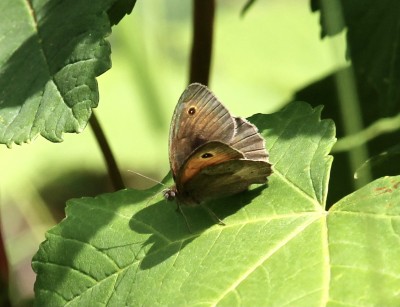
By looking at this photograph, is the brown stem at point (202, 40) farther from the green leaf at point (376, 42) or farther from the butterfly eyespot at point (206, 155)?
the butterfly eyespot at point (206, 155)

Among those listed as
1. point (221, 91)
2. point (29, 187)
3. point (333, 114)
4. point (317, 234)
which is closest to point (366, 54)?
point (333, 114)

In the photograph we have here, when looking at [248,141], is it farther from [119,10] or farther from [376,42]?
[376,42]

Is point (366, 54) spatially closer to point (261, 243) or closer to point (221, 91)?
point (261, 243)

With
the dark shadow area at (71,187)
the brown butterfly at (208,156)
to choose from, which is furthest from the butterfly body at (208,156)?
the dark shadow area at (71,187)

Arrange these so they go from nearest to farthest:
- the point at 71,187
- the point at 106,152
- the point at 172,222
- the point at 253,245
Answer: the point at 253,245
the point at 172,222
the point at 106,152
the point at 71,187

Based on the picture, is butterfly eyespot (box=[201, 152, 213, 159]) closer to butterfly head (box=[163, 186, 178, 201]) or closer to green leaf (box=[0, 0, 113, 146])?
butterfly head (box=[163, 186, 178, 201])

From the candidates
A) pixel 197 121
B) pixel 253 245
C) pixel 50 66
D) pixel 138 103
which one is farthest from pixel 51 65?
pixel 138 103

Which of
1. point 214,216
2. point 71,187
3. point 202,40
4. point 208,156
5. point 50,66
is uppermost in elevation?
point 50,66
